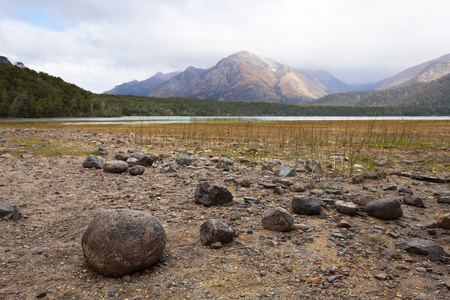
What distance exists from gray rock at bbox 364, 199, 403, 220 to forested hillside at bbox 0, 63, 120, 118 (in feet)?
286

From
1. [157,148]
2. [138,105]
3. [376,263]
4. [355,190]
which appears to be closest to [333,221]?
[376,263]

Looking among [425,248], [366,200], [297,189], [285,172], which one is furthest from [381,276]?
[285,172]

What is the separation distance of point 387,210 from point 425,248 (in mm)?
1252

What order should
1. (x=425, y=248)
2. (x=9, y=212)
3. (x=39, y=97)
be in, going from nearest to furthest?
(x=425, y=248)
(x=9, y=212)
(x=39, y=97)

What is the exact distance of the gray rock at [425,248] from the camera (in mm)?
3459

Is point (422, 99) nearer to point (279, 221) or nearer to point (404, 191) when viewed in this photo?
point (404, 191)

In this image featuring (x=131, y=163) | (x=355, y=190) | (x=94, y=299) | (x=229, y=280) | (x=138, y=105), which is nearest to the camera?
(x=94, y=299)

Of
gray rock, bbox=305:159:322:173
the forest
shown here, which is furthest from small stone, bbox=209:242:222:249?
the forest

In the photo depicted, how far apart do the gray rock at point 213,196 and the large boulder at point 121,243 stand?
212 centimetres

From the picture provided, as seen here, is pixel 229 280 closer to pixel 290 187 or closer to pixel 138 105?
pixel 290 187

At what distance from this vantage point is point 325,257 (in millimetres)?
3541

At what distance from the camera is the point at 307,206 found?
506 cm

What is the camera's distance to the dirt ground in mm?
2889

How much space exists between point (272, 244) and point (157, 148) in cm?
1130
